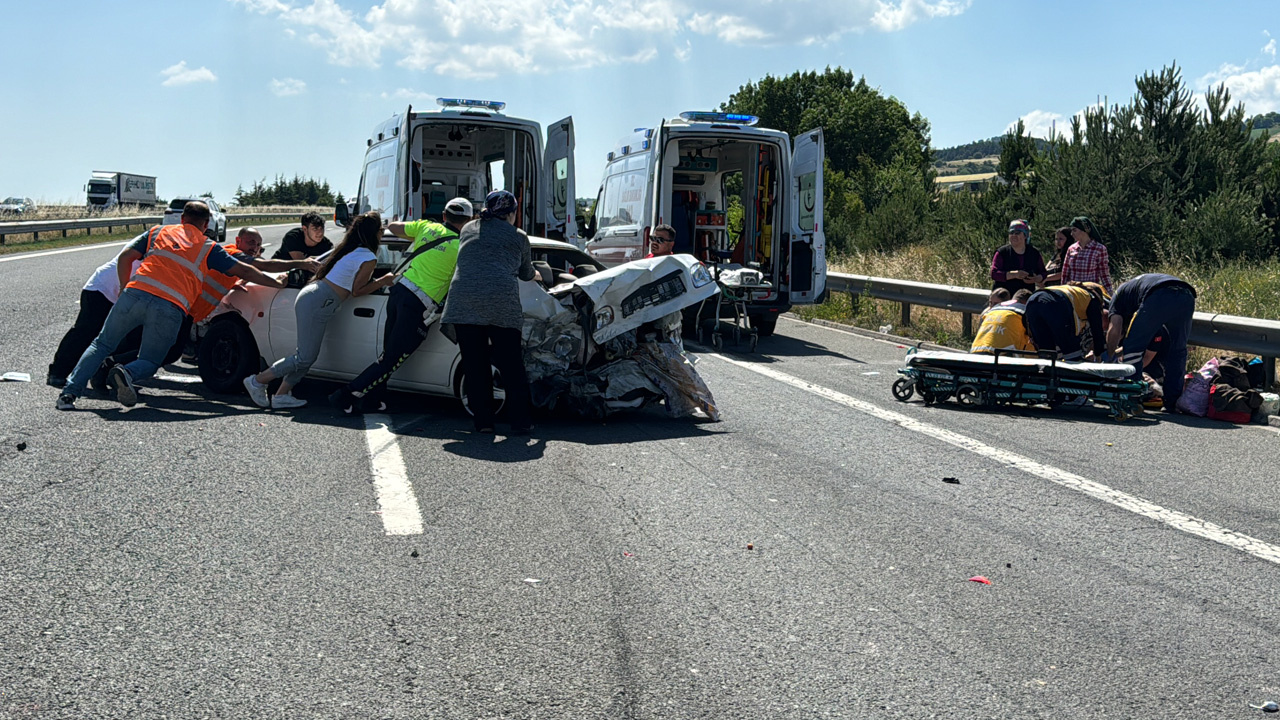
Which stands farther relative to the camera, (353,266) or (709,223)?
(709,223)

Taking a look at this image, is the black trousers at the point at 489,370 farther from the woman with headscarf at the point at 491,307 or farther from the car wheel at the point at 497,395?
the car wheel at the point at 497,395

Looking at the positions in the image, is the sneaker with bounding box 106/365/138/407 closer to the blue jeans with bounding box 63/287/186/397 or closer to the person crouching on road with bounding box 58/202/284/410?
the person crouching on road with bounding box 58/202/284/410

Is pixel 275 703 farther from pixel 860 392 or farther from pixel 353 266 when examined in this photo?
pixel 860 392

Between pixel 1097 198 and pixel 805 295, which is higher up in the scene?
pixel 1097 198

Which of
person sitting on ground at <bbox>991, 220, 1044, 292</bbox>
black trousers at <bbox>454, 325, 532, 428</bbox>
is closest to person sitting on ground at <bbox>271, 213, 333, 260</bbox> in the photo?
black trousers at <bbox>454, 325, 532, 428</bbox>

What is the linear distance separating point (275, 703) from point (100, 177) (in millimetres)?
76641

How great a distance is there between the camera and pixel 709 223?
19125 mm

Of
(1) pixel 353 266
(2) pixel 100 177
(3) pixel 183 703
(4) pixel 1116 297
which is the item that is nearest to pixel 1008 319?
(4) pixel 1116 297

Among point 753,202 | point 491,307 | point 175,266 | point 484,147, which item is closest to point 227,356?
point 175,266

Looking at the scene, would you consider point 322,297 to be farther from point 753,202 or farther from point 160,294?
point 753,202

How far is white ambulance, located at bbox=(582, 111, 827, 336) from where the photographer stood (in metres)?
15.4

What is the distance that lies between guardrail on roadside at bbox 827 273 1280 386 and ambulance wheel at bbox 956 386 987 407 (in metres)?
2.49

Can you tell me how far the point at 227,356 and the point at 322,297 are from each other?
128 centimetres

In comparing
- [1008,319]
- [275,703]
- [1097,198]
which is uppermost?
[1097,198]
